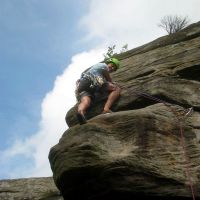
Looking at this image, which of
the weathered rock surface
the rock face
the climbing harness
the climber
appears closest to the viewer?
the rock face

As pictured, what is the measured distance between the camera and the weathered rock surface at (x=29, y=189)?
49.9 ft

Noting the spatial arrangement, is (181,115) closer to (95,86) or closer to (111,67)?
(95,86)

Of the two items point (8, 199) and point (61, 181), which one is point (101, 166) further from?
point (8, 199)

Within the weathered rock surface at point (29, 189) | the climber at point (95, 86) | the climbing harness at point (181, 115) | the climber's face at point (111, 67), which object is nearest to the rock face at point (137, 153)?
the climbing harness at point (181, 115)

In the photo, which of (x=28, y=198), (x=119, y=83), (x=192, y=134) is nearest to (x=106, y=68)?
(x=119, y=83)

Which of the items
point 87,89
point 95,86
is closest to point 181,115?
point 95,86

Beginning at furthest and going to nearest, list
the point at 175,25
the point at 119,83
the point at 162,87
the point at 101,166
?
the point at 175,25 < the point at 119,83 < the point at 162,87 < the point at 101,166

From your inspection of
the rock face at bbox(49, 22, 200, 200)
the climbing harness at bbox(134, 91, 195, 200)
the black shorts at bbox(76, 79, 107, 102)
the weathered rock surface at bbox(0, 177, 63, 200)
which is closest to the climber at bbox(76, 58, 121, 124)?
the black shorts at bbox(76, 79, 107, 102)

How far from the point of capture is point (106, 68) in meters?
13.6

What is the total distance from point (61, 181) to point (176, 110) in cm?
359

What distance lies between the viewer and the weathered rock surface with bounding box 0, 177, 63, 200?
15.2 metres

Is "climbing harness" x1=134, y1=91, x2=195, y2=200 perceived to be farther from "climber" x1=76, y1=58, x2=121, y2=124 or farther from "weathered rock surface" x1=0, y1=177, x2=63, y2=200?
"weathered rock surface" x1=0, y1=177, x2=63, y2=200

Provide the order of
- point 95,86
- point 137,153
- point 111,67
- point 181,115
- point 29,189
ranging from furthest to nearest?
1. point 29,189
2. point 111,67
3. point 95,86
4. point 181,115
5. point 137,153

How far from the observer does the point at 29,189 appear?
609 inches
